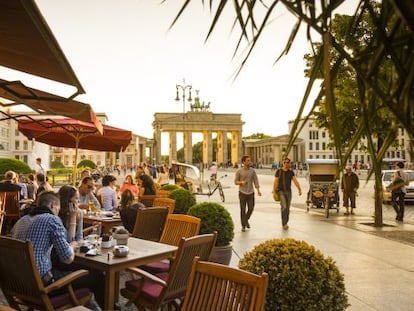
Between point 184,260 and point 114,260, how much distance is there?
75 cm

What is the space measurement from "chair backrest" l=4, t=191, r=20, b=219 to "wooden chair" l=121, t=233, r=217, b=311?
5953mm

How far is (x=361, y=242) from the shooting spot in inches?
380

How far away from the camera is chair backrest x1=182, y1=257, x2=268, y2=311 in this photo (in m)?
2.82

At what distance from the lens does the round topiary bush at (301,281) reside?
349 cm

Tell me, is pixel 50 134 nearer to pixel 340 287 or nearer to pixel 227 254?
pixel 227 254

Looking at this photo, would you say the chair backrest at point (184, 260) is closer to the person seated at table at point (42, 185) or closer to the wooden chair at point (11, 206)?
the wooden chair at point (11, 206)

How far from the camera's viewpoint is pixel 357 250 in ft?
28.8

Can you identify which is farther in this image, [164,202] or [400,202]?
[400,202]

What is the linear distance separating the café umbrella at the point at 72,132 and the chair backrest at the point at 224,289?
5.92m

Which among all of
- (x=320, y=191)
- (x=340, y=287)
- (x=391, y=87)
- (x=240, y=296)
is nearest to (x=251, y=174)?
(x=320, y=191)

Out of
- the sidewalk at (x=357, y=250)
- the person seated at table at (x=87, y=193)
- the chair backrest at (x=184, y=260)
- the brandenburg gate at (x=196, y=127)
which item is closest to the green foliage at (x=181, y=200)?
the sidewalk at (x=357, y=250)

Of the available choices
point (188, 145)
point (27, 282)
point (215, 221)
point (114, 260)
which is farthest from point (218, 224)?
point (188, 145)

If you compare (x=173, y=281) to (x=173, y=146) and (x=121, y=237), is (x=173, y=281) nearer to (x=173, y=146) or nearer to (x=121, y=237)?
(x=121, y=237)

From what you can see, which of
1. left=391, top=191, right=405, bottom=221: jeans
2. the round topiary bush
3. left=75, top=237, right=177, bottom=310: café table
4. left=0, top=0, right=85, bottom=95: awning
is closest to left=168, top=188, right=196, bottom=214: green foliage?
left=75, top=237, right=177, bottom=310: café table
